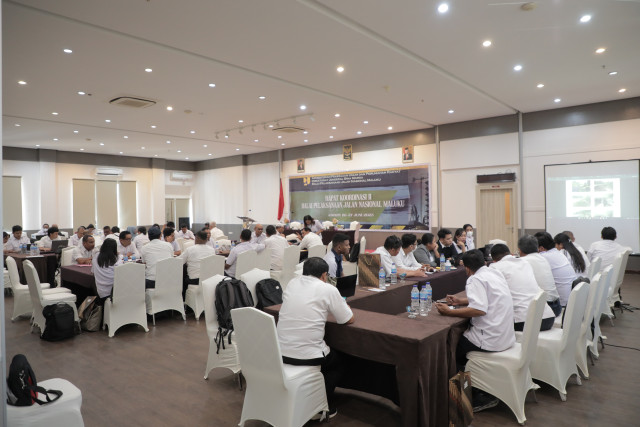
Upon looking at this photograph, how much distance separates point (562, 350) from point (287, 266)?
4703mm

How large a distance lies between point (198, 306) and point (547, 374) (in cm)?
441

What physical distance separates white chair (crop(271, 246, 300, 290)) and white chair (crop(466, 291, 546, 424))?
4442mm

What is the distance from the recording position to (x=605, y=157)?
912cm

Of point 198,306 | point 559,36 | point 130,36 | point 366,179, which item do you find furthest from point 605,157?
point 130,36

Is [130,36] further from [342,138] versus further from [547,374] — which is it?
[342,138]

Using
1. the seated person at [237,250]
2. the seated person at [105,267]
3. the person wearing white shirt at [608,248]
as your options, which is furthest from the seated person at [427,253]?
the seated person at [105,267]

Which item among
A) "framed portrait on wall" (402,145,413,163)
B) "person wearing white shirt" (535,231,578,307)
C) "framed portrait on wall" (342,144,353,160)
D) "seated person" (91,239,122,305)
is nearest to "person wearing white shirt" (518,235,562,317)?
"person wearing white shirt" (535,231,578,307)

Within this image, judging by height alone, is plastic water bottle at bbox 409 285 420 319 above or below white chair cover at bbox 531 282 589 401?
above

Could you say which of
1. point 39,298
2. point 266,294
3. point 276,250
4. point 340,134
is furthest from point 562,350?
point 340,134

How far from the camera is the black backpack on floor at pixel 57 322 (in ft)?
16.6

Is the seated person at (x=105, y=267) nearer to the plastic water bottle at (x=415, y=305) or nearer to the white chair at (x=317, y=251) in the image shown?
the white chair at (x=317, y=251)

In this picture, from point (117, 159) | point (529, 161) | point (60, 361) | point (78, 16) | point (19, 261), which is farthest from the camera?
point (117, 159)

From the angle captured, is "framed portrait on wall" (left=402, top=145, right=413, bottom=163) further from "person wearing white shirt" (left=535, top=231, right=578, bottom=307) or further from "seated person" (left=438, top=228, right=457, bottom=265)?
"person wearing white shirt" (left=535, top=231, right=578, bottom=307)

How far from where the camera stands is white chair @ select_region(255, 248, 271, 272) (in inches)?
263
